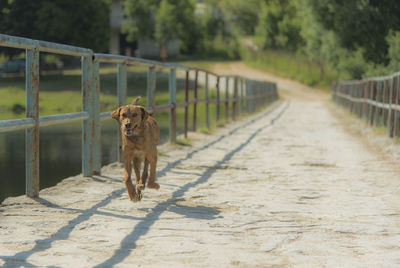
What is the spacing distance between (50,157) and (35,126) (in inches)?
283

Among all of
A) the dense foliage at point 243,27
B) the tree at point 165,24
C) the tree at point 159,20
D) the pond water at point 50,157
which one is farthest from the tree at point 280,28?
the pond water at point 50,157

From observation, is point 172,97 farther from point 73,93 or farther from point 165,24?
point 165,24

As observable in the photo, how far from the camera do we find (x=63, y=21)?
1495 inches

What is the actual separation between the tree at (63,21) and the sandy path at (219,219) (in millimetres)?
29140

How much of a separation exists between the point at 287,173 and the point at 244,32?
244ft

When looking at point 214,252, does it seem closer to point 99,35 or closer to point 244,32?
point 99,35

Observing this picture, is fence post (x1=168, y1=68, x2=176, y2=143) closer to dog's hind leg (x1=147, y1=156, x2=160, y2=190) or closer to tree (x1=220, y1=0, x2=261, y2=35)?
dog's hind leg (x1=147, y1=156, x2=160, y2=190)

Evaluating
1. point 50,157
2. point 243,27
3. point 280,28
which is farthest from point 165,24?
point 50,157

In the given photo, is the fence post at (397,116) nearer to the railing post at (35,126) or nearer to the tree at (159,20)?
the railing post at (35,126)

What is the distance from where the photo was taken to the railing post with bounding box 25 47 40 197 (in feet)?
17.1

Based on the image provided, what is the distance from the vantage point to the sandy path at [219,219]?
3689mm

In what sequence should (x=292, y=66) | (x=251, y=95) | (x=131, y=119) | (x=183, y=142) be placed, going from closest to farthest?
(x=131, y=119)
(x=183, y=142)
(x=251, y=95)
(x=292, y=66)

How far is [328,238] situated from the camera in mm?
4180

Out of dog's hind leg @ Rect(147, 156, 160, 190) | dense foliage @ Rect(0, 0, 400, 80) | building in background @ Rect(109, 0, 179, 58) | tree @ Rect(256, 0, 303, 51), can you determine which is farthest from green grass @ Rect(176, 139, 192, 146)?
tree @ Rect(256, 0, 303, 51)
